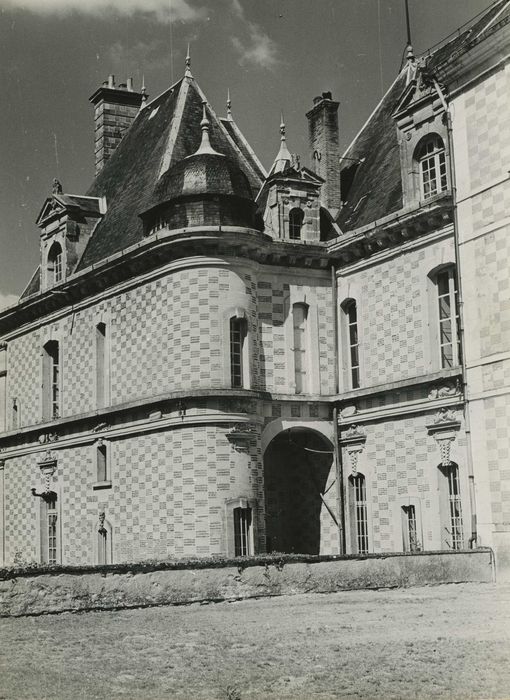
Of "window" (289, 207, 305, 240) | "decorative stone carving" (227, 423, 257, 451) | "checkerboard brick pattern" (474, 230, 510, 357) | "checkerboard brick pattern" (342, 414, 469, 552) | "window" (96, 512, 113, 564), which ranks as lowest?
"window" (96, 512, 113, 564)

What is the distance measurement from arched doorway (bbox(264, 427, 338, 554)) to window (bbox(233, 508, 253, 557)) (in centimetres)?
270

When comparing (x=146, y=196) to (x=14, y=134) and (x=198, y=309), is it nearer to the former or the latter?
(x=198, y=309)

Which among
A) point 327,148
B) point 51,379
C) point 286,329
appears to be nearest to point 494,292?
point 286,329

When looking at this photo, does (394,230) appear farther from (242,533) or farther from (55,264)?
(55,264)

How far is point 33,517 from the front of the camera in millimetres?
31469

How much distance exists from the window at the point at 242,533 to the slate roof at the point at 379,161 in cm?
810

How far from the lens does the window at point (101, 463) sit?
28125 millimetres

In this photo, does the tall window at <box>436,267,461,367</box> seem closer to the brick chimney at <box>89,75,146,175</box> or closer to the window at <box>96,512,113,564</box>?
the window at <box>96,512,113,564</box>

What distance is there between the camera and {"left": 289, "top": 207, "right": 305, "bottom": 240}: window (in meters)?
27.0

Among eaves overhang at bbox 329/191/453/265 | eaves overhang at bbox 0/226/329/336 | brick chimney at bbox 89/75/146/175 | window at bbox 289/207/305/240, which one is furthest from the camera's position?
brick chimney at bbox 89/75/146/175

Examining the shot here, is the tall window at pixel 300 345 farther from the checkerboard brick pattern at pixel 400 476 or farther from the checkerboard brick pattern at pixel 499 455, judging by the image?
the checkerboard brick pattern at pixel 499 455

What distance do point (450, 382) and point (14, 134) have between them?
11.8 metres

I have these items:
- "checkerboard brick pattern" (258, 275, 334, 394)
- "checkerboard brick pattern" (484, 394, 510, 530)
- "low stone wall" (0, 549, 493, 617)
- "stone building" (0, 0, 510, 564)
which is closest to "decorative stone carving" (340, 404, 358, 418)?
"stone building" (0, 0, 510, 564)

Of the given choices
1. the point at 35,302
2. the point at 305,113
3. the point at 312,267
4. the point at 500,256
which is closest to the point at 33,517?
the point at 35,302
